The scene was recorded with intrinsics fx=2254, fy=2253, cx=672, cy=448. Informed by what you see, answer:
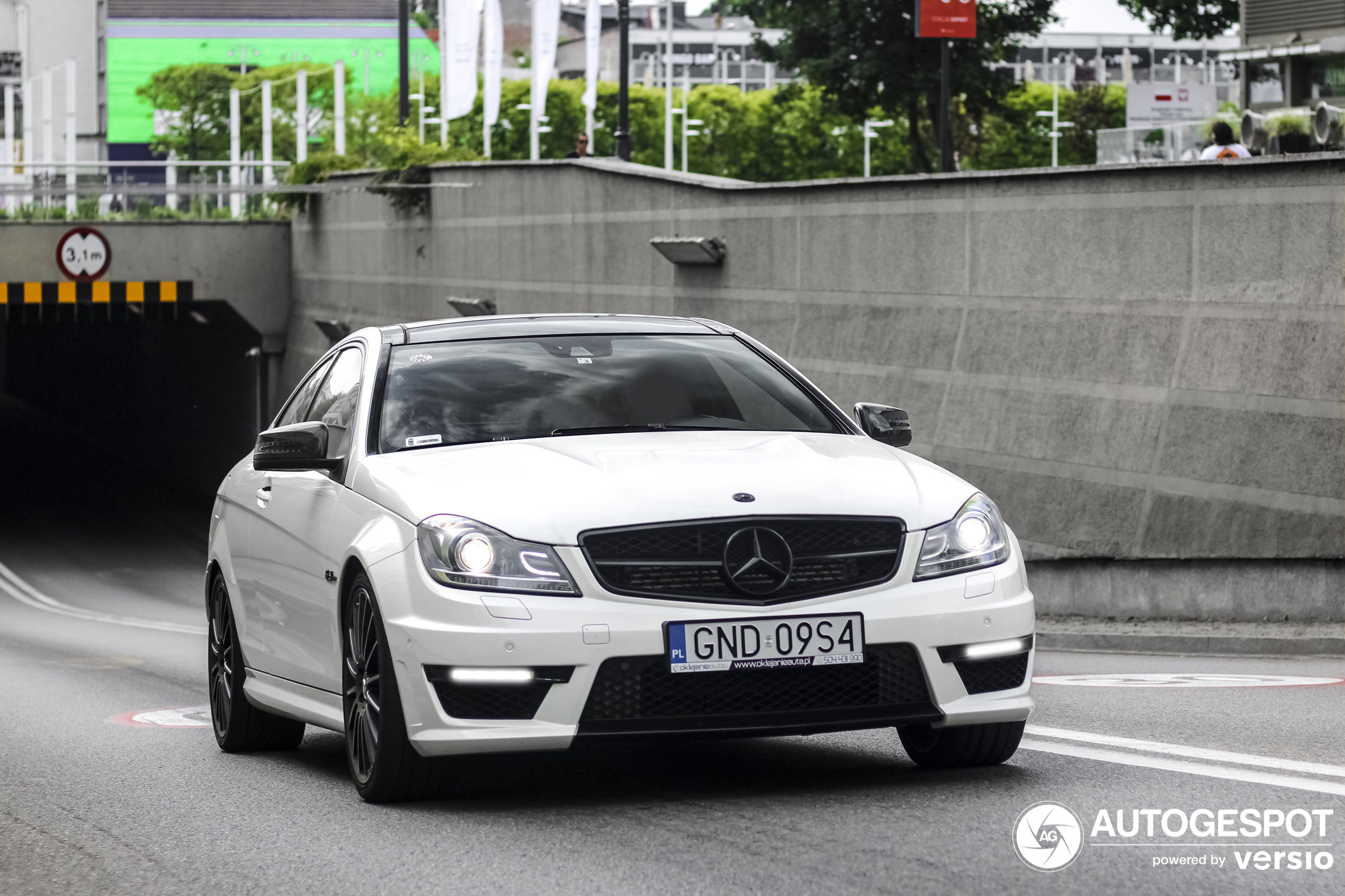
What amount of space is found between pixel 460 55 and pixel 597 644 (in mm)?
40762

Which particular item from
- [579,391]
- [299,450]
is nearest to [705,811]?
→ [579,391]

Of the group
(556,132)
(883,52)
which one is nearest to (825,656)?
(883,52)

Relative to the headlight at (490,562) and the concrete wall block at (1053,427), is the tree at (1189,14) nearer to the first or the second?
the concrete wall block at (1053,427)

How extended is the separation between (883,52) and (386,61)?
82082 mm

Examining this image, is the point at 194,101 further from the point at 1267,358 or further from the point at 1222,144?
the point at 1267,358

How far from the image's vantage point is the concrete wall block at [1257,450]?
14852mm

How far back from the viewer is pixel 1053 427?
18266 millimetres

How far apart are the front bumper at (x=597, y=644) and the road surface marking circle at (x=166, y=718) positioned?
443 centimetres

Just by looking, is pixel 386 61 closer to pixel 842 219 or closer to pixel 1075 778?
pixel 842 219

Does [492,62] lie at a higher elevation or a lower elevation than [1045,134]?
higher

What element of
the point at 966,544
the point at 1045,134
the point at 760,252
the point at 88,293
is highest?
the point at 1045,134

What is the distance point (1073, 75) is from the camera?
160 m

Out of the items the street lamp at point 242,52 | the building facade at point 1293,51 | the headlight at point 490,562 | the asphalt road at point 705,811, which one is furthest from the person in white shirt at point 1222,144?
the street lamp at point 242,52

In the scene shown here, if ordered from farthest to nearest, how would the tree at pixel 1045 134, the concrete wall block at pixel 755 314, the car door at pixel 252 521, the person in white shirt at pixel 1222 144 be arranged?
the tree at pixel 1045 134 < the concrete wall block at pixel 755 314 < the person in white shirt at pixel 1222 144 < the car door at pixel 252 521
